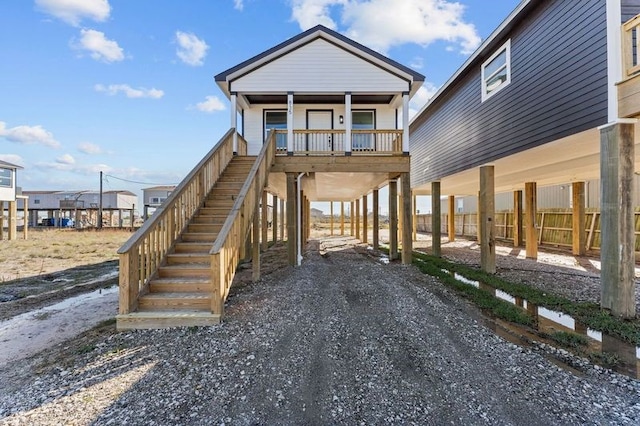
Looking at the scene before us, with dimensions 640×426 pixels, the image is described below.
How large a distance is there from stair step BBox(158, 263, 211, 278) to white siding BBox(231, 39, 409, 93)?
6.97 meters

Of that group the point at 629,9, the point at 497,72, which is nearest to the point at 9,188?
the point at 497,72

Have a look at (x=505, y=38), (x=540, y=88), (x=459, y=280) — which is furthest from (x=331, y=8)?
(x=459, y=280)

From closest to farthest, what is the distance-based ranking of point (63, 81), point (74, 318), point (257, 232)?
point (74, 318), point (257, 232), point (63, 81)

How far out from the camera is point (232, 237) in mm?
5883

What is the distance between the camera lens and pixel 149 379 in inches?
135

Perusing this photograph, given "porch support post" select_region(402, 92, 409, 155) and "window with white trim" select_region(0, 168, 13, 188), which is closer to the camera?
"porch support post" select_region(402, 92, 409, 155)

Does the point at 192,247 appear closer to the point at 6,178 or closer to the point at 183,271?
the point at 183,271

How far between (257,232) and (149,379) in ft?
15.5

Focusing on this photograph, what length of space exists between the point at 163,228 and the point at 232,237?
4.50ft

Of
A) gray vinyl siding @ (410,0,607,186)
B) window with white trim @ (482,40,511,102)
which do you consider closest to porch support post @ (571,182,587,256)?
gray vinyl siding @ (410,0,607,186)

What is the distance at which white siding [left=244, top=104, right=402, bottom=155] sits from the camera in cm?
1212

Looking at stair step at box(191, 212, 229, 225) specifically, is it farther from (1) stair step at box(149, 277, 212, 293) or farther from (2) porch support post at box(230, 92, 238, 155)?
(2) porch support post at box(230, 92, 238, 155)

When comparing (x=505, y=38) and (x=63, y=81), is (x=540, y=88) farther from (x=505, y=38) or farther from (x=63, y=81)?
(x=63, y=81)

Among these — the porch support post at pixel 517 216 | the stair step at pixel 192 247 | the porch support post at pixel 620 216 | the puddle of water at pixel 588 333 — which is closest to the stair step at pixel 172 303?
the stair step at pixel 192 247
